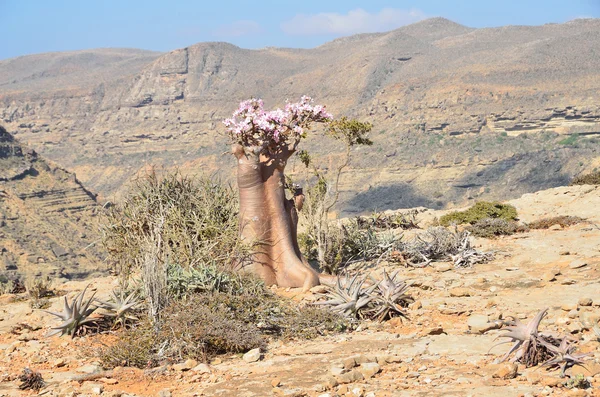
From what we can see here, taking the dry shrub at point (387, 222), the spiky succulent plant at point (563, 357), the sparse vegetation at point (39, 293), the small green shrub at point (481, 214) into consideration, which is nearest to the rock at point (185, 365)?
the spiky succulent plant at point (563, 357)

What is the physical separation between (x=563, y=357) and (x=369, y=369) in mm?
1434

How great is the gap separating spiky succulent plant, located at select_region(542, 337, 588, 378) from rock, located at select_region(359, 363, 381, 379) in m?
1.25

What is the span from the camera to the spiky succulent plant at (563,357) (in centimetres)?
502

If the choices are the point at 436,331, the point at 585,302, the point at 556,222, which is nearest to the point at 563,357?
the point at 436,331

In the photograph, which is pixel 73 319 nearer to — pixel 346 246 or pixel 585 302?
pixel 346 246

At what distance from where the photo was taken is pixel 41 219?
51500 millimetres

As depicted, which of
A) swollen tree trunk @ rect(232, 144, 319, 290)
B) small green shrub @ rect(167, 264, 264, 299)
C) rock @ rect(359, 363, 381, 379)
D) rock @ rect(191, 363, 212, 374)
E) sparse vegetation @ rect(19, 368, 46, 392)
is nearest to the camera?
rock @ rect(359, 363, 381, 379)

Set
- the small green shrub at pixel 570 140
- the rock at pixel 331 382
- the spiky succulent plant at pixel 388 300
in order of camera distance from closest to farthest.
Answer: the rock at pixel 331 382 < the spiky succulent plant at pixel 388 300 < the small green shrub at pixel 570 140

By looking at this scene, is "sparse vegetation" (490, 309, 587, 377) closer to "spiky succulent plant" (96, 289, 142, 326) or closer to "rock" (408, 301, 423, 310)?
"rock" (408, 301, 423, 310)

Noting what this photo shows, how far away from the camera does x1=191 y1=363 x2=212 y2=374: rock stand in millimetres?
6277

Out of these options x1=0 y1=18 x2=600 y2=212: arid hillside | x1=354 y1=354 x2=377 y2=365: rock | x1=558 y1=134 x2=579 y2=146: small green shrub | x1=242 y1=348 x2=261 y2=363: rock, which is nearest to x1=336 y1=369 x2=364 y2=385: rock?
x1=354 y1=354 x2=377 y2=365: rock

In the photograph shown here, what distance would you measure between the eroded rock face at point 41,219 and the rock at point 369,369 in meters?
33.0

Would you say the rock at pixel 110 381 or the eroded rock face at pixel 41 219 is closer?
the rock at pixel 110 381

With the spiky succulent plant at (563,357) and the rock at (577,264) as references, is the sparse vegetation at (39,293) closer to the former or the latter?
the rock at (577,264)
